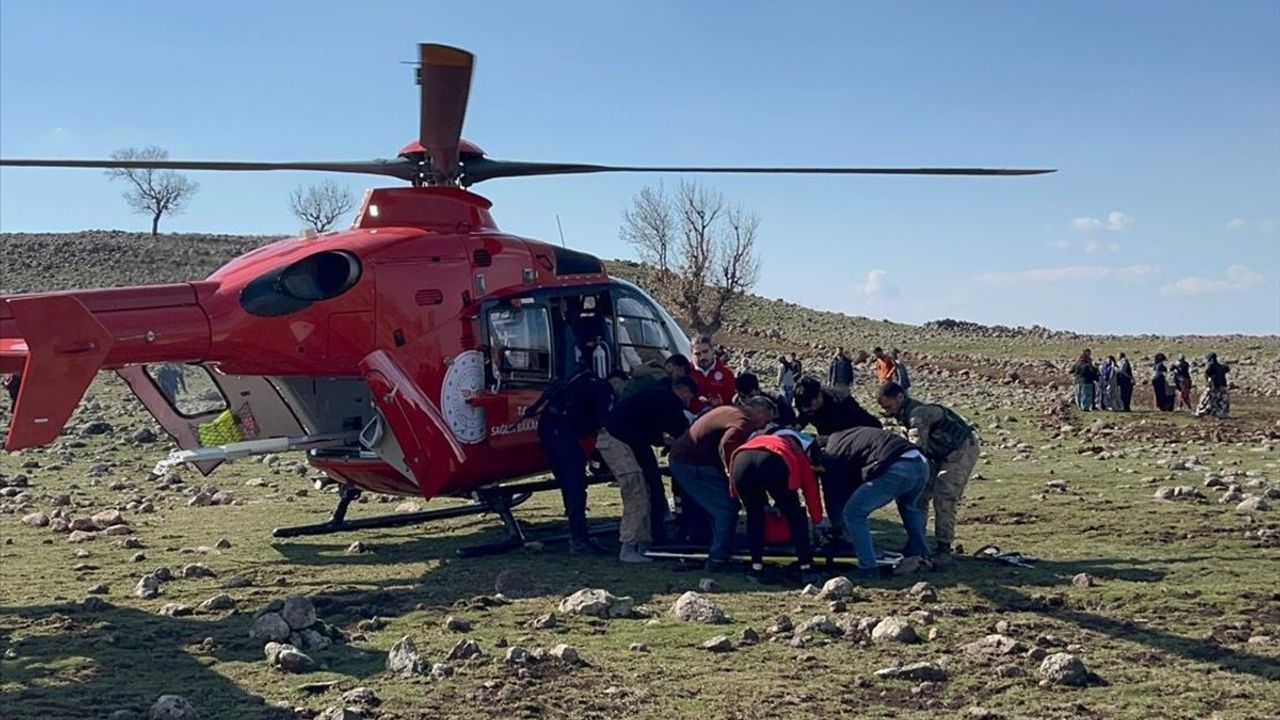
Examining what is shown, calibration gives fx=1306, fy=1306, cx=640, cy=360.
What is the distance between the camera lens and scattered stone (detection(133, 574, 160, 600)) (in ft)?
34.0

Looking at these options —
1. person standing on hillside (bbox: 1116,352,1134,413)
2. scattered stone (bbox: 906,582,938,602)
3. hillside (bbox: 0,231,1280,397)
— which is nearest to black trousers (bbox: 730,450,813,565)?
scattered stone (bbox: 906,582,938,602)

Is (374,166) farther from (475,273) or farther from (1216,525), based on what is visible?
(1216,525)

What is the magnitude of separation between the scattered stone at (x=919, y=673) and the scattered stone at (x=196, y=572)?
6424mm

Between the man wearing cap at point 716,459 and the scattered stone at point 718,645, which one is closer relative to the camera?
the scattered stone at point 718,645

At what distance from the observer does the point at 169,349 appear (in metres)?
10.9

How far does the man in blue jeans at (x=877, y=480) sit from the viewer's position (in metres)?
10.4

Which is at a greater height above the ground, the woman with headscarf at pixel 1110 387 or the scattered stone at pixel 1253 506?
the woman with headscarf at pixel 1110 387

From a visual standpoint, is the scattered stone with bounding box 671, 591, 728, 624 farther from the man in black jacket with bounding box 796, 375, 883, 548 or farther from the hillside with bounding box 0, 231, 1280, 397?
the hillside with bounding box 0, 231, 1280, 397

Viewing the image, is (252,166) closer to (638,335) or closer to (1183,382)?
(638,335)

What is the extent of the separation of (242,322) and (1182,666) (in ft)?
25.7

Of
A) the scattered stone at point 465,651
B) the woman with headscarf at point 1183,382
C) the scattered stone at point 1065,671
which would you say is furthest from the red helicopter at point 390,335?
the woman with headscarf at point 1183,382

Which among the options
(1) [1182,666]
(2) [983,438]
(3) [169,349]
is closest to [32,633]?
(3) [169,349]

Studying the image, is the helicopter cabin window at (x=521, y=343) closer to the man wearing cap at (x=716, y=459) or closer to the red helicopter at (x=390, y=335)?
the red helicopter at (x=390, y=335)

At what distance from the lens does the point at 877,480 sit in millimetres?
10430
